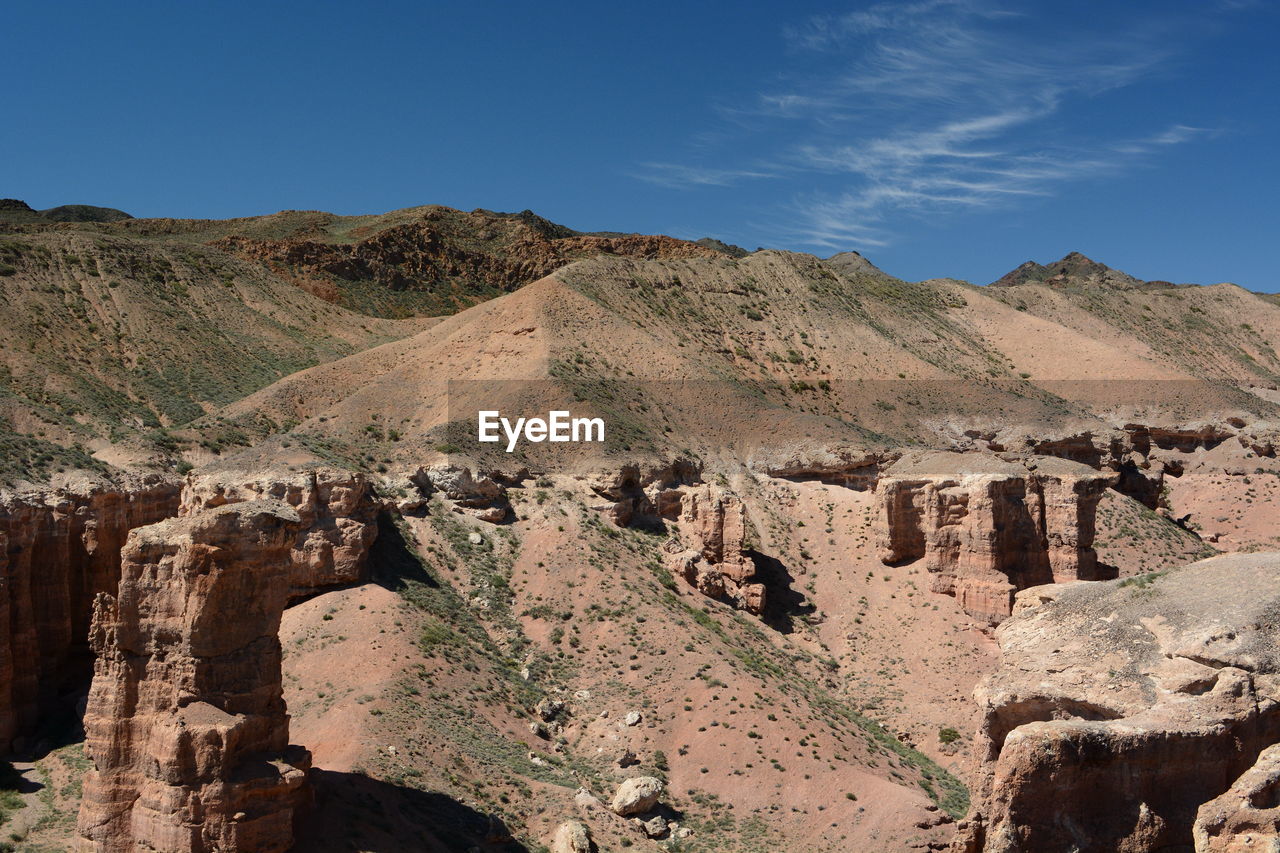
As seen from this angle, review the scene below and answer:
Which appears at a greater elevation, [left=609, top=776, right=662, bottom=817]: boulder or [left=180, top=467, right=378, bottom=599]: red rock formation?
[left=180, top=467, right=378, bottom=599]: red rock formation

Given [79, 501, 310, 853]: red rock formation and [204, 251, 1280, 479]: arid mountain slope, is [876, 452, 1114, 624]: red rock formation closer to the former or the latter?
[204, 251, 1280, 479]: arid mountain slope

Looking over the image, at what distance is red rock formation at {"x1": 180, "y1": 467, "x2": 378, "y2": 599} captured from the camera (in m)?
41.6

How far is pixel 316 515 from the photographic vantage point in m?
42.1

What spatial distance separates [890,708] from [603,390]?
2462cm

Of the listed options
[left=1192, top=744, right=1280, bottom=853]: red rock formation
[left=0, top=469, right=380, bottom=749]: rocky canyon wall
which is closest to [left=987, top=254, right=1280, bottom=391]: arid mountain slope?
[left=0, top=469, right=380, bottom=749]: rocky canyon wall

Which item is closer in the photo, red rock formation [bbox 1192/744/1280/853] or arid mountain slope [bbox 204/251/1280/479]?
red rock formation [bbox 1192/744/1280/853]

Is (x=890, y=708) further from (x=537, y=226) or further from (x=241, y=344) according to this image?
(x=537, y=226)

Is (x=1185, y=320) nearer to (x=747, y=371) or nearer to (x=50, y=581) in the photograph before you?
(x=747, y=371)

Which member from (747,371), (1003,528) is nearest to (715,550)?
(1003,528)

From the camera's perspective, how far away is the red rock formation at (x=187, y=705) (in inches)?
975

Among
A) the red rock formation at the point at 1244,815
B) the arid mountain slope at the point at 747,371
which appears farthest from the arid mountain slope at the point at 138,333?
the red rock formation at the point at 1244,815

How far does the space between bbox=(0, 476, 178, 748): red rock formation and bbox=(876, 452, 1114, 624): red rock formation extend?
32.4 metres

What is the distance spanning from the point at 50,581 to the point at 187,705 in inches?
653

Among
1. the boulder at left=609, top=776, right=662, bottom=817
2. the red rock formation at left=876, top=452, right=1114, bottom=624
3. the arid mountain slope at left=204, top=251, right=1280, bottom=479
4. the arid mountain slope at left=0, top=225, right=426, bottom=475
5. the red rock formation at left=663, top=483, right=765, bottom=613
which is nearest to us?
the boulder at left=609, top=776, right=662, bottom=817
